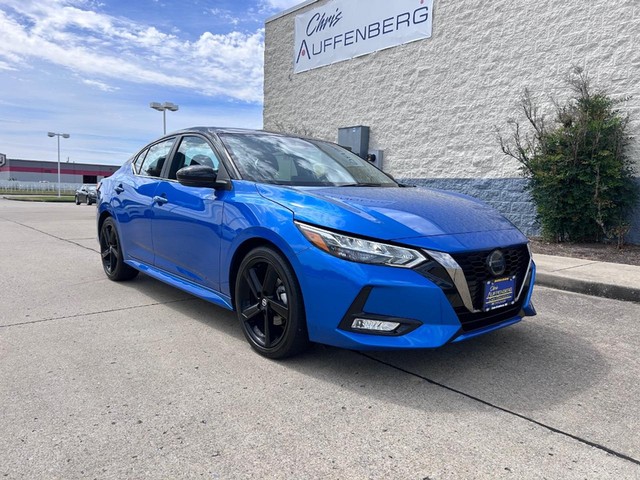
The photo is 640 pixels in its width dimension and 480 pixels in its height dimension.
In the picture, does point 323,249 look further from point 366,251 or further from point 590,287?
point 590,287

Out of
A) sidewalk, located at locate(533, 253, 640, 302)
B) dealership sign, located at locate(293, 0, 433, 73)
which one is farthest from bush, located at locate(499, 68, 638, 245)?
dealership sign, located at locate(293, 0, 433, 73)

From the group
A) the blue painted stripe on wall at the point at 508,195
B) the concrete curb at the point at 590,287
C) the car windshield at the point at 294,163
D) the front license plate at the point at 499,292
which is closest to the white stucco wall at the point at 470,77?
the blue painted stripe on wall at the point at 508,195

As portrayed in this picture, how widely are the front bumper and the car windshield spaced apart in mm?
1082

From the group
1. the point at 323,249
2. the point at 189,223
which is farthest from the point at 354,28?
the point at 323,249

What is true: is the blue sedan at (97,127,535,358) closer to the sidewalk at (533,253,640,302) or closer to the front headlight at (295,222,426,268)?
the front headlight at (295,222,426,268)

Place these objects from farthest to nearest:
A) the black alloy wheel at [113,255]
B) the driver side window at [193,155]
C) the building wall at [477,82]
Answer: the building wall at [477,82]
the black alloy wheel at [113,255]
the driver side window at [193,155]

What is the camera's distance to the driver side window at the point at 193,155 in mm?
4211

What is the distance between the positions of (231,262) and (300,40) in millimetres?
13606

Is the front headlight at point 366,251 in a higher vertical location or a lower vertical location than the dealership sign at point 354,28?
lower

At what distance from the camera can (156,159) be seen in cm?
506

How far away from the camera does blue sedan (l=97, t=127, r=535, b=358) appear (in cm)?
290

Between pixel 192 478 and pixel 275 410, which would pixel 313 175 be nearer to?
pixel 275 410

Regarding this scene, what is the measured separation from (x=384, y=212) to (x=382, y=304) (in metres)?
0.62

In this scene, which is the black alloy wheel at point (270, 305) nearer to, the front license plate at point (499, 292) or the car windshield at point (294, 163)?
the car windshield at point (294, 163)
